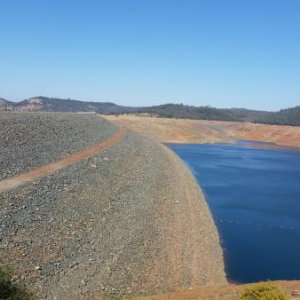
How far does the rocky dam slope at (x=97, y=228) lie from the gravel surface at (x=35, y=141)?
114mm

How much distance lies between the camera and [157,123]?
11850 centimetres

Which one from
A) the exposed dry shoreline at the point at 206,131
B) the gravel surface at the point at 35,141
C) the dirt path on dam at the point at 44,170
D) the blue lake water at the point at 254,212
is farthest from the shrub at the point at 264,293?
the exposed dry shoreline at the point at 206,131

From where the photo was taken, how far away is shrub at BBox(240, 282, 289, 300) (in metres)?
13.1

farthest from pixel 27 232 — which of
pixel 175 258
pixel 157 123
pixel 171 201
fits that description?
pixel 157 123

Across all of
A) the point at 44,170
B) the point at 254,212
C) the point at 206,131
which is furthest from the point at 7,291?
the point at 206,131

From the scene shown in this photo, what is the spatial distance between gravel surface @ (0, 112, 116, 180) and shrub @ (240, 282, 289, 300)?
1608 cm

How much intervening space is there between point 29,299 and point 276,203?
31.3 meters

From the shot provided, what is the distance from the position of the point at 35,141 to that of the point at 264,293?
91.2ft

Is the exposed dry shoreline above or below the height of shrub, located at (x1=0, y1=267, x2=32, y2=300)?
below

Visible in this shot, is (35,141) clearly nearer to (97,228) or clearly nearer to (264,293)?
(97,228)

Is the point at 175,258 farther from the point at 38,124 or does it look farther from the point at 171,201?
the point at 38,124

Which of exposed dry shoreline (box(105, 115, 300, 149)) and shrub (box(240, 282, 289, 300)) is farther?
exposed dry shoreline (box(105, 115, 300, 149))

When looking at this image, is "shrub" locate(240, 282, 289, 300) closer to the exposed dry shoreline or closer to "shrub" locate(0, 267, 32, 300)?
"shrub" locate(0, 267, 32, 300)

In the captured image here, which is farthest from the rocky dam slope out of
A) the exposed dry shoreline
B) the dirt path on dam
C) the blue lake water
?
the exposed dry shoreline
